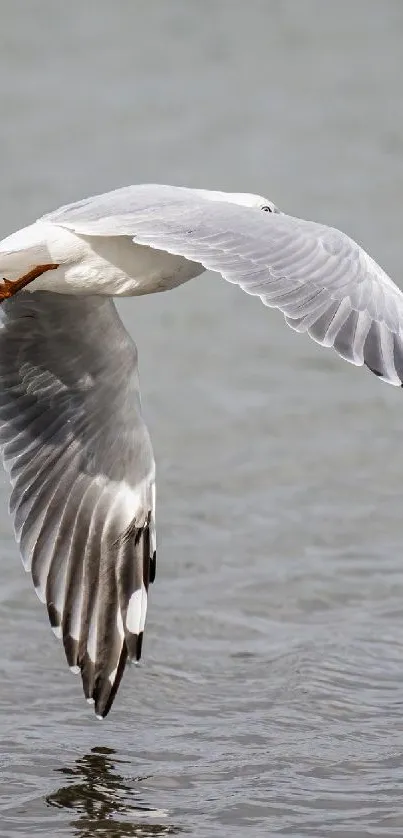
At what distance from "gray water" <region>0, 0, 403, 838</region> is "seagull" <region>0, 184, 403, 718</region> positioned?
1.13ft

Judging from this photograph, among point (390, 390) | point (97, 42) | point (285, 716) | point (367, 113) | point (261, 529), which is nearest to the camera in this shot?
point (285, 716)

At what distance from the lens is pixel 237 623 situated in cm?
689

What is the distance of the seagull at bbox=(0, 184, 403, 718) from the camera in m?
5.44

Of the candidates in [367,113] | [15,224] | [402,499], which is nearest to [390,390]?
[402,499]

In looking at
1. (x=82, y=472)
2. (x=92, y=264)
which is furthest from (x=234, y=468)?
(x=92, y=264)

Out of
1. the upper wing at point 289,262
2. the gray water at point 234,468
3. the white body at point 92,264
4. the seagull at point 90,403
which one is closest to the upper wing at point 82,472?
the seagull at point 90,403

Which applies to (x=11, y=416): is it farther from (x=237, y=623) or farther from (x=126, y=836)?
(x=126, y=836)

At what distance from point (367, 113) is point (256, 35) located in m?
1.95

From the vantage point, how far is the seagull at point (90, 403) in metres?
5.44

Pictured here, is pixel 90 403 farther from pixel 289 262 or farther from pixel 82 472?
pixel 289 262

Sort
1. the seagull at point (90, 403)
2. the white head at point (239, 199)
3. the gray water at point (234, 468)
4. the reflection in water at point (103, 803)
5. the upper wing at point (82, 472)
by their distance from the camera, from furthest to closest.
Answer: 1. the upper wing at point (82, 472)
2. the white head at point (239, 199)
3. the gray water at point (234, 468)
4. the seagull at point (90, 403)
5. the reflection in water at point (103, 803)

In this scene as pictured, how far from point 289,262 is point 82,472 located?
5.62 ft

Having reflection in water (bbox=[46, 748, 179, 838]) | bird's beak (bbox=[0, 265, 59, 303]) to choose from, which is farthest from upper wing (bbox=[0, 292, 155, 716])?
bird's beak (bbox=[0, 265, 59, 303])

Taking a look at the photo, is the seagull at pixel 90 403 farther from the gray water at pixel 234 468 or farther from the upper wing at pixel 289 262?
the gray water at pixel 234 468
